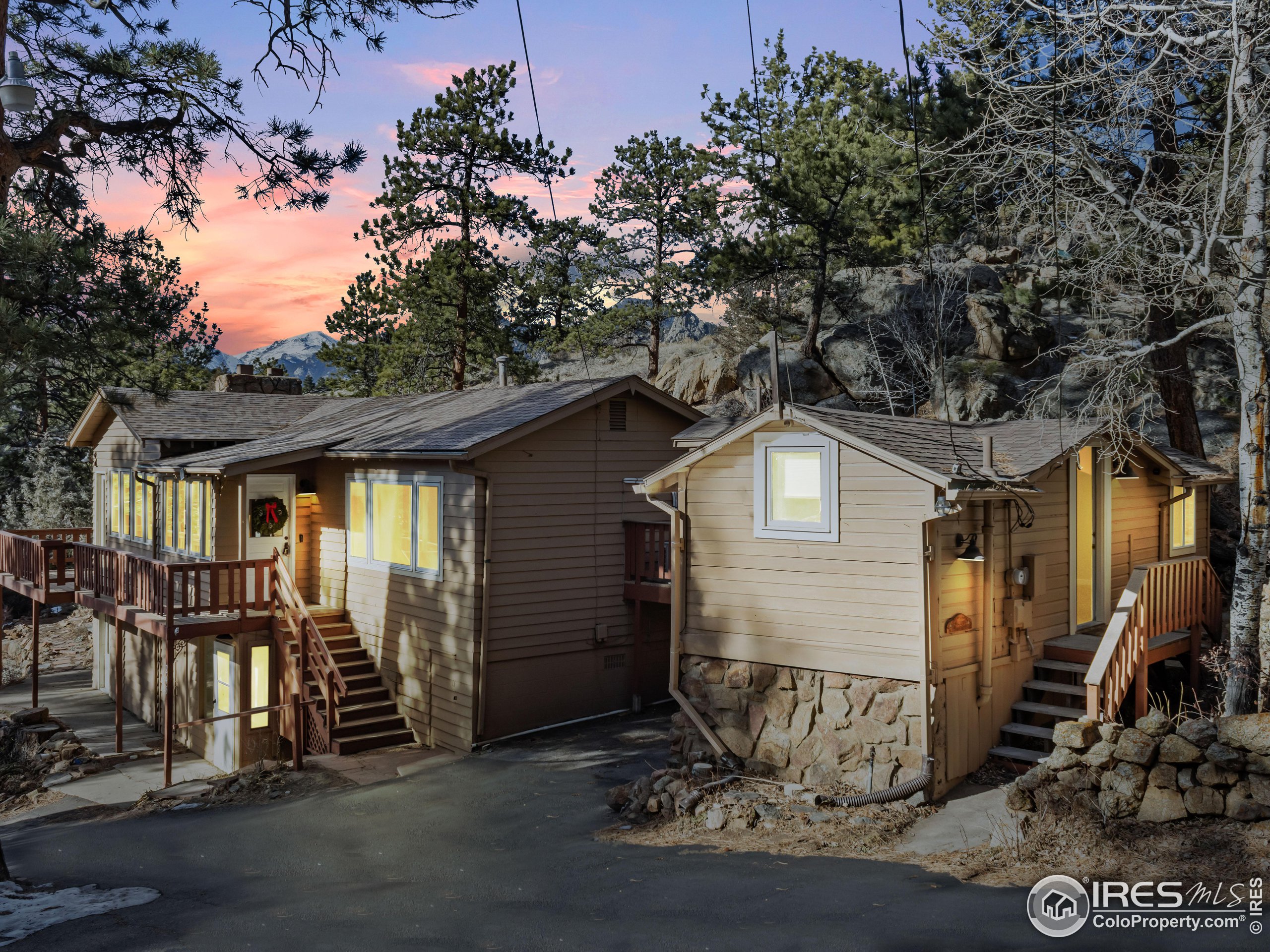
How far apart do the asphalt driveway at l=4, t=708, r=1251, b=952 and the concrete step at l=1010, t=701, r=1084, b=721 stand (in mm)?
3737

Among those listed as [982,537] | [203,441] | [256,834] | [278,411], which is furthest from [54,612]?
[982,537]

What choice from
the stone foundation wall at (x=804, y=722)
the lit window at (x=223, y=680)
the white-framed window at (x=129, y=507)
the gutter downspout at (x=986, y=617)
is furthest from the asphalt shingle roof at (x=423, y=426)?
the gutter downspout at (x=986, y=617)

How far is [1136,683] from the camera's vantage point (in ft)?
36.5

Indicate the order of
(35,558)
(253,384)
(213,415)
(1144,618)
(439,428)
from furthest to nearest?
(253,384) < (213,415) < (35,558) < (439,428) < (1144,618)

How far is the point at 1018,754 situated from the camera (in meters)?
10.3

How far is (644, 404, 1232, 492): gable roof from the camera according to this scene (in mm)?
9820

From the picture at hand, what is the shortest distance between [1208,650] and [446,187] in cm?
2286

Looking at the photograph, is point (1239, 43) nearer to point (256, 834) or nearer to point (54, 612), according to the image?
point (256, 834)

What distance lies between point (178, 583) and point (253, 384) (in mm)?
8765

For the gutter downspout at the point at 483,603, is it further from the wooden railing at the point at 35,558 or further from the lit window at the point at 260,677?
the wooden railing at the point at 35,558

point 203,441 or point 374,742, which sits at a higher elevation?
point 203,441

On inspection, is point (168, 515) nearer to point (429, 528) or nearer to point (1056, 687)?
point (429, 528)

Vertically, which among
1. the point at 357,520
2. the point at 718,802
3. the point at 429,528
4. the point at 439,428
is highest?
the point at 439,428

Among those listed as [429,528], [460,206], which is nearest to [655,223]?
[460,206]
